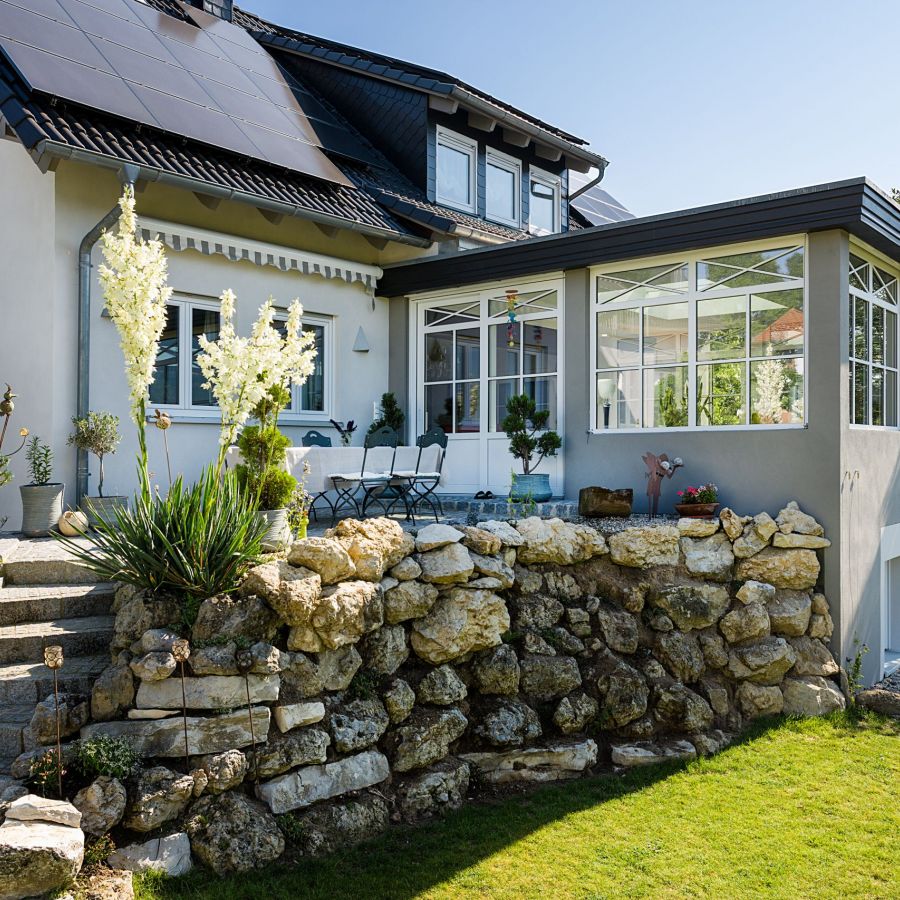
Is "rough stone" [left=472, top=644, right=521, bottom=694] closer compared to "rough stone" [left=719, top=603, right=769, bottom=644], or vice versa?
"rough stone" [left=472, top=644, right=521, bottom=694]

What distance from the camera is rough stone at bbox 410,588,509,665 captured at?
633cm

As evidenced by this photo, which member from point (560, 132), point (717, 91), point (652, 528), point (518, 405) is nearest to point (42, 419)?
point (518, 405)

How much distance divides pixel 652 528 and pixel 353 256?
20.2ft

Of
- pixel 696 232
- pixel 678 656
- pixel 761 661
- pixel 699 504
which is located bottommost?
pixel 761 661

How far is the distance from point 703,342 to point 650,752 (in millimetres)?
4658

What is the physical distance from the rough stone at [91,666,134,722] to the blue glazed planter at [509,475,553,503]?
5.75 m

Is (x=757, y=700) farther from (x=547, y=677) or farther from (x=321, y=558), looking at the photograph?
(x=321, y=558)

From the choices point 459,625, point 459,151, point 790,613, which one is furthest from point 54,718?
point 459,151

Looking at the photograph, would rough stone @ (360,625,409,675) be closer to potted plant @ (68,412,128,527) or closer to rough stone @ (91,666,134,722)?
rough stone @ (91,666,134,722)

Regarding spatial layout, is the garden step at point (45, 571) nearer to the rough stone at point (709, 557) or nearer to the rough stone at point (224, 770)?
the rough stone at point (224, 770)

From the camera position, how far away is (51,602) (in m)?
5.84

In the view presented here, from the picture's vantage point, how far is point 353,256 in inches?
463

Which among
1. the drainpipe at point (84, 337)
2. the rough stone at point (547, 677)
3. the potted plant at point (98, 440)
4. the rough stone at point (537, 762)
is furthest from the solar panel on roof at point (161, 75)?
the rough stone at point (537, 762)

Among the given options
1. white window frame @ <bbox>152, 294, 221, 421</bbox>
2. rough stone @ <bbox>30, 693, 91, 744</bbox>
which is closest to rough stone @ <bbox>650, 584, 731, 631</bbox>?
rough stone @ <bbox>30, 693, 91, 744</bbox>
